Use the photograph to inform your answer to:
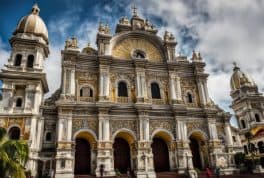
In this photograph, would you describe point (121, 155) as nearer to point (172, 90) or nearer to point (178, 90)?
point (172, 90)

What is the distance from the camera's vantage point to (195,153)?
22.0m

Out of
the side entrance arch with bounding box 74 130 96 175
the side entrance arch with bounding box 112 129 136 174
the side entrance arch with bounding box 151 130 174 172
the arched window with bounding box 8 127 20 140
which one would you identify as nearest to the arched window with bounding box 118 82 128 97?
the side entrance arch with bounding box 112 129 136 174

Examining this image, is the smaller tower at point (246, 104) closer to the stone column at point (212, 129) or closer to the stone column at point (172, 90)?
the stone column at point (212, 129)

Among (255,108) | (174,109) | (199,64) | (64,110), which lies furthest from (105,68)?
(255,108)

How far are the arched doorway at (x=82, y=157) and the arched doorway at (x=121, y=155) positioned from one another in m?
2.35

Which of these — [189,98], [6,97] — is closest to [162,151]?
[189,98]

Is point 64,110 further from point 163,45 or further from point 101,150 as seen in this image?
point 163,45

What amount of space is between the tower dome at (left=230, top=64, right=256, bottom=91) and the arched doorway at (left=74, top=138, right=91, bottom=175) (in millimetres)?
26391

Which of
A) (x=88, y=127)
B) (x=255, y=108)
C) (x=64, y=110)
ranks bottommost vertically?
(x=88, y=127)

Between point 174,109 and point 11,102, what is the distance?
14.0m

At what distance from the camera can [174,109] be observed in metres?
21.0

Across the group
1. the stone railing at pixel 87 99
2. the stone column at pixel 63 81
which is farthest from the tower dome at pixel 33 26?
the stone railing at pixel 87 99

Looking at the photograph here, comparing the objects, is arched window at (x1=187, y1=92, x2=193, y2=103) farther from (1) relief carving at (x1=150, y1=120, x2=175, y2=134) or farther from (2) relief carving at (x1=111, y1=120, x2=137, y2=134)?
(2) relief carving at (x1=111, y1=120, x2=137, y2=134)

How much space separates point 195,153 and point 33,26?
66.8 feet
